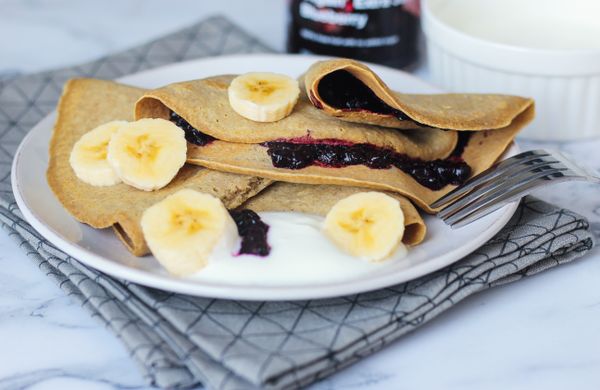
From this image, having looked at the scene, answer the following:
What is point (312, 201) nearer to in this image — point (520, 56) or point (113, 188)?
point (113, 188)

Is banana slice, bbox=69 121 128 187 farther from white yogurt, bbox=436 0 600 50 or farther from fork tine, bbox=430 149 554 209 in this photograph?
white yogurt, bbox=436 0 600 50

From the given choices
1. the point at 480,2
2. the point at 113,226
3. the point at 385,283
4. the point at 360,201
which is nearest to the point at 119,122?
the point at 113,226

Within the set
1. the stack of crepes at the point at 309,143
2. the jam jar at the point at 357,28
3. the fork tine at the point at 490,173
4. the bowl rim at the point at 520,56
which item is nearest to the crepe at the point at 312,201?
the stack of crepes at the point at 309,143

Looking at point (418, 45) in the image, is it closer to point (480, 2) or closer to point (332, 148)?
point (480, 2)

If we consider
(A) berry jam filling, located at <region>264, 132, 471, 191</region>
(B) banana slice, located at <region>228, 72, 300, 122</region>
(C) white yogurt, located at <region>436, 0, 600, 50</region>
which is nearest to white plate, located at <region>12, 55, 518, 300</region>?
(A) berry jam filling, located at <region>264, 132, 471, 191</region>

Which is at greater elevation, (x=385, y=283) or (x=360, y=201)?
(x=360, y=201)

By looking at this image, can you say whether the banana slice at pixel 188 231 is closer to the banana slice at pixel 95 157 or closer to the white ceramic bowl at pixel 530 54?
the banana slice at pixel 95 157
